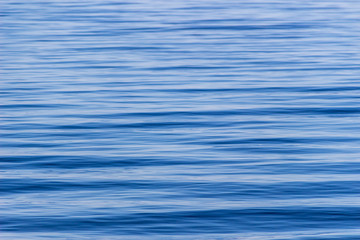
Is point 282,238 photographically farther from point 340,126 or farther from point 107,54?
point 107,54

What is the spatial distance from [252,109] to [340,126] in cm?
110

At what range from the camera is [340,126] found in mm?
9078

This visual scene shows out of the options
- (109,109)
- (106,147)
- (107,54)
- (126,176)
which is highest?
(107,54)

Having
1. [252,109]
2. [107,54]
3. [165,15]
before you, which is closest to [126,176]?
[252,109]

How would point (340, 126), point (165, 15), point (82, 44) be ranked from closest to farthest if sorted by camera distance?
point (340, 126) → point (82, 44) → point (165, 15)

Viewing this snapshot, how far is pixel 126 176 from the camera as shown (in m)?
7.45

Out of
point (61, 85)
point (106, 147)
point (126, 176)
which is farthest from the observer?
point (61, 85)

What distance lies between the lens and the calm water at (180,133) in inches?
252

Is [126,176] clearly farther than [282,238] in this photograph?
Yes

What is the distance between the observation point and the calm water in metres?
6.41

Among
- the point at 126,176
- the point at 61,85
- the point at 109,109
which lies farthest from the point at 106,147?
the point at 61,85

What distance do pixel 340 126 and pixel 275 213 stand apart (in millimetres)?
2790

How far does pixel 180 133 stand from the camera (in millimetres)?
8781

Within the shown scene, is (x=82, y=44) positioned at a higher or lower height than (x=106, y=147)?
higher
